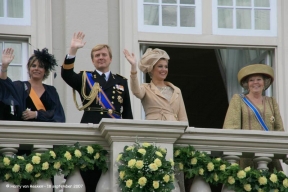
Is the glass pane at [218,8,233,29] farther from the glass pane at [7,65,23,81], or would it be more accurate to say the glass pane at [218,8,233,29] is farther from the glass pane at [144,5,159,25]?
the glass pane at [7,65,23,81]

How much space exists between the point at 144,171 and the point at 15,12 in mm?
4426

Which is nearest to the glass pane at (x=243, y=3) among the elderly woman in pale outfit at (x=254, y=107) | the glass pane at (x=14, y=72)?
the elderly woman in pale outfit at (x=254, y=107)

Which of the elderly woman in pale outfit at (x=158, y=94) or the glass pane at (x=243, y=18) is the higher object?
the glass pane at (x=243, y=18)

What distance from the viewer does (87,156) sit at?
12883 millimetres

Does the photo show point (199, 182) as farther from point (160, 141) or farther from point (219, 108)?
point (219, 108)

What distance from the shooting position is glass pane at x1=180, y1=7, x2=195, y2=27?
16.7m

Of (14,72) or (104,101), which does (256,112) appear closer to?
(104,101)

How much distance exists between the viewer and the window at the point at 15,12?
16281 mm

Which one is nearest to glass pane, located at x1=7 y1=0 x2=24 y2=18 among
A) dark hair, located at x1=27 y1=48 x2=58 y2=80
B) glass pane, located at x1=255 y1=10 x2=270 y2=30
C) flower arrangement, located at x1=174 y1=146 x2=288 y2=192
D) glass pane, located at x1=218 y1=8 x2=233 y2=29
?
dark hair, located at x1=27 y1=48 x2=58 y2=80

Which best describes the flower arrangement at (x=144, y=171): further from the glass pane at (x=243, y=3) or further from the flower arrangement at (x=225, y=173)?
the glass pane at (x=243, y=3)

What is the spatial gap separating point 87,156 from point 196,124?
8906 mm

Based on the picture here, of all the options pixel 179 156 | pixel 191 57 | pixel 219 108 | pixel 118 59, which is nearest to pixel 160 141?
pixel 179 156

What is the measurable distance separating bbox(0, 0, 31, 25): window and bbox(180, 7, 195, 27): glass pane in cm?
198

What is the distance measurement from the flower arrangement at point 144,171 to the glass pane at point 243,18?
4543 mm
